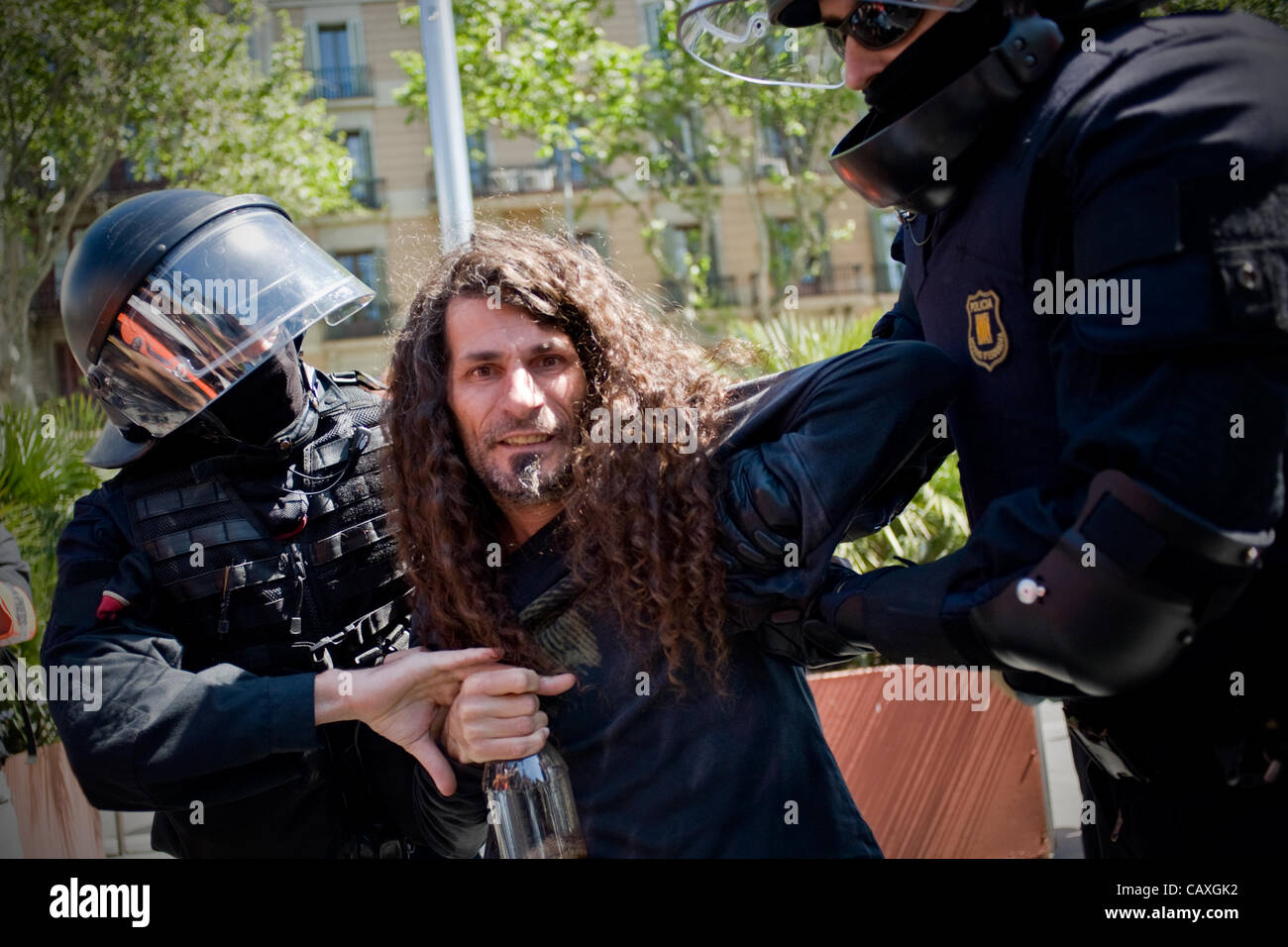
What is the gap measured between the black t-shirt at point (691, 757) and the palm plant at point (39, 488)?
12.3ft

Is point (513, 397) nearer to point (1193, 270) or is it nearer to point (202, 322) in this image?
point (202, 322)

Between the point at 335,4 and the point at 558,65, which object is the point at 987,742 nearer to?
the point at 558,65

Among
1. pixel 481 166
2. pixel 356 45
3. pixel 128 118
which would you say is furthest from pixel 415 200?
pixel 128 118

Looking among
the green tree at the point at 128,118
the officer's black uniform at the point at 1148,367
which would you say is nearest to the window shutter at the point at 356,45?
the green tree at the point at 128,118

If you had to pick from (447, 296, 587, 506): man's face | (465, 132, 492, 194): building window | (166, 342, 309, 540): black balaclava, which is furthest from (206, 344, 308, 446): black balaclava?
(465, 132, 492, 194): building window

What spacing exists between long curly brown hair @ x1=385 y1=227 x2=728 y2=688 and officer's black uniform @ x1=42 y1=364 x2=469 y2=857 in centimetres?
37

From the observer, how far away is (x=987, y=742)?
403 cm

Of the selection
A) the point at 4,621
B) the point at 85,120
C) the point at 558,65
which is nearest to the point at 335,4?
the point at 558,65

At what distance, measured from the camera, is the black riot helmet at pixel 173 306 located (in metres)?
2.56

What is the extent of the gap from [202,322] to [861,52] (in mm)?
1576

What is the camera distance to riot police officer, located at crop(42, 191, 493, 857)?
7.72 ft

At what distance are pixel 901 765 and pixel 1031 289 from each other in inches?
105

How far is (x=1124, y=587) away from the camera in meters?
1.41

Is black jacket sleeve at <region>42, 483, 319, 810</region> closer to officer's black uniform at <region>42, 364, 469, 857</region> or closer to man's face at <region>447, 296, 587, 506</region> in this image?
officer's black uniform at <region>42, 364, 469, 857</region>
